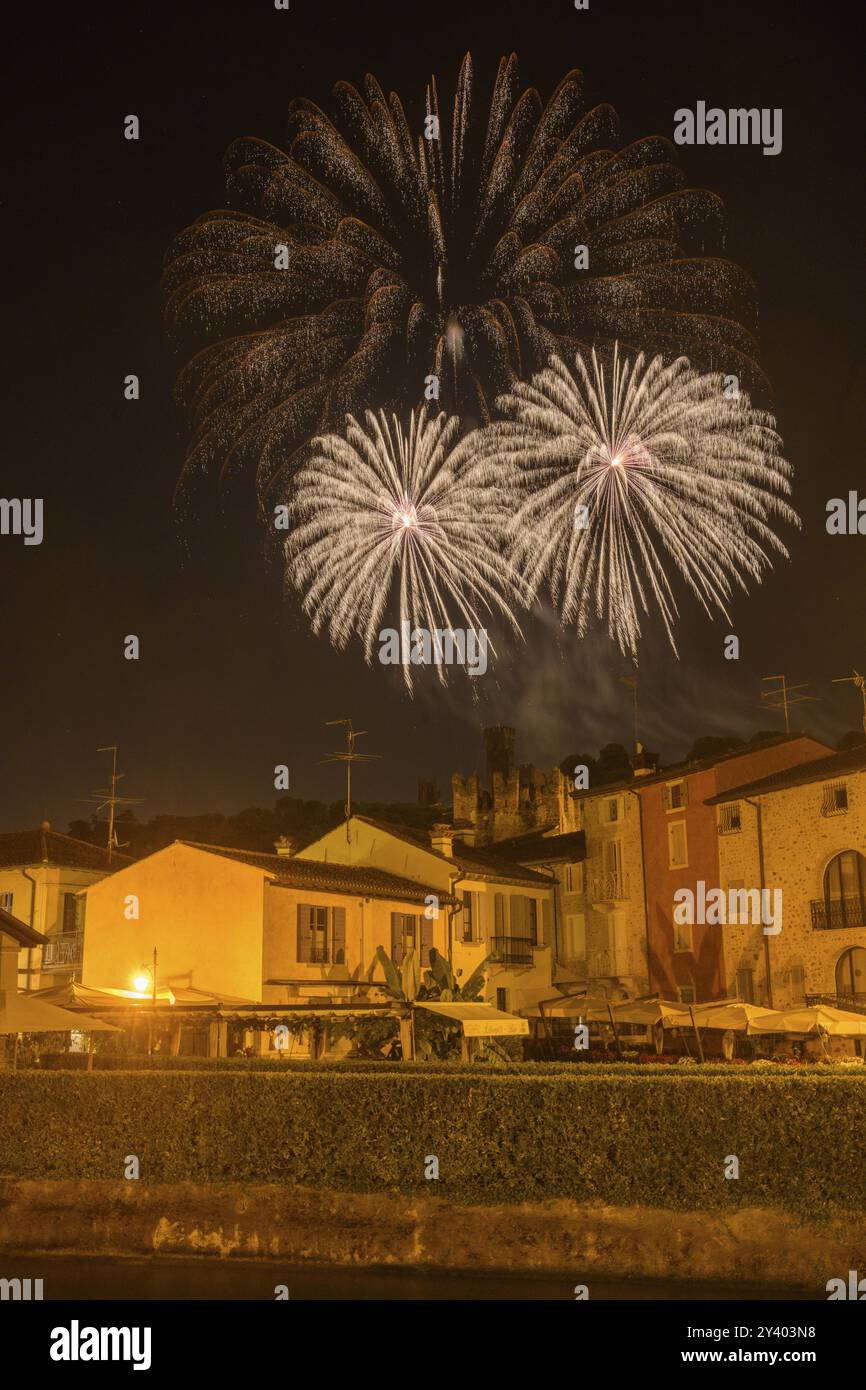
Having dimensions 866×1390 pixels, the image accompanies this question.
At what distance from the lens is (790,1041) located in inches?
1503

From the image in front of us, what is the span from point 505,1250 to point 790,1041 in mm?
20710

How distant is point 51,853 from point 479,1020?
108ft

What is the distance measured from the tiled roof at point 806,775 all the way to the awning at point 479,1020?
19747 millimetres

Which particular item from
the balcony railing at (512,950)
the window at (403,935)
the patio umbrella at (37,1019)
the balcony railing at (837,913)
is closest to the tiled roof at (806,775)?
the balcony railing at (837,913)

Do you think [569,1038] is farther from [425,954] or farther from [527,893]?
[527,893]

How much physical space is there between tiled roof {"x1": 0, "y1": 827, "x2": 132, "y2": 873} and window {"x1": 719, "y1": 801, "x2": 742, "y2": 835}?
925 inches

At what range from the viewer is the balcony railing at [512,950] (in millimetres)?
52531

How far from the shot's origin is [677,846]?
51688 mm

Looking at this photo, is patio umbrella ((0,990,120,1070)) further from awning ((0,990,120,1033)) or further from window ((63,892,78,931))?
window ((63,892,78,931))

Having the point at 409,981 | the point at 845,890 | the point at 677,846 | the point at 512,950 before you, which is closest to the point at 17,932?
the point at 409,981

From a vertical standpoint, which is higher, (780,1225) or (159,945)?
(159,945)
